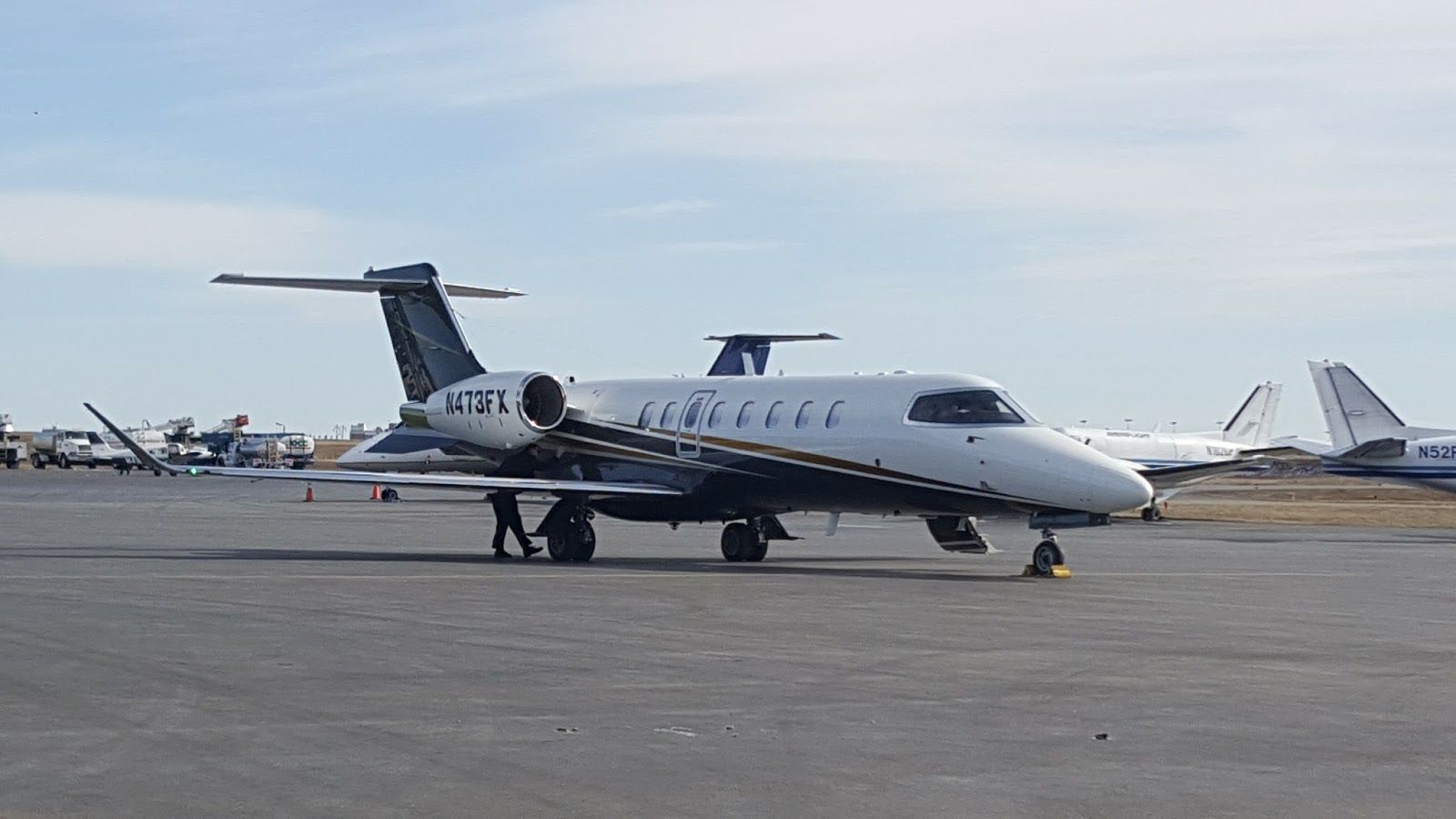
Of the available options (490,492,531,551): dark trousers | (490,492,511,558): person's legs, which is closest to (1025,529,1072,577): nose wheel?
(490,492,531,551): dark trousers

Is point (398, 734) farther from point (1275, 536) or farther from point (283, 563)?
point (1275, 536)

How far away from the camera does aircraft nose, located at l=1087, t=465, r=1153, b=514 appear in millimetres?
20875

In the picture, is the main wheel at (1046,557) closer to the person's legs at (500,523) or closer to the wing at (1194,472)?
the wing at (1194,472)

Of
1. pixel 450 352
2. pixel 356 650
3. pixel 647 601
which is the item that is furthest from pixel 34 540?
pixel 356 650

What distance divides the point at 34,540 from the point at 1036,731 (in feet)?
74.2

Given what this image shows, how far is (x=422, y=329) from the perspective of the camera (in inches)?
1142

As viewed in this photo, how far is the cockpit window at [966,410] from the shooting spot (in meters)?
22.6

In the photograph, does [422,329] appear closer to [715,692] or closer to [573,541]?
[573,541]

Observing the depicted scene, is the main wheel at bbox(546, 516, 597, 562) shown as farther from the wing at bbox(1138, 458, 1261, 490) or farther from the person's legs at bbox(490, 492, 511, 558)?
the wing at bbox(1138, 458, 1261, 490)

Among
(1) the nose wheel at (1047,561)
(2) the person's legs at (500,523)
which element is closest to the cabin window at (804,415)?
(1) the nose wheel at (1047,561)

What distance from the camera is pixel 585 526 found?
2555 centimetres

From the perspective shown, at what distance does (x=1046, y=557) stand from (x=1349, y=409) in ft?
103

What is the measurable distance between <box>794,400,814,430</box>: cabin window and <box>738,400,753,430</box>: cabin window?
0.88 metres

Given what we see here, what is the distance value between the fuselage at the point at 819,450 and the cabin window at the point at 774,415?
0.02m
